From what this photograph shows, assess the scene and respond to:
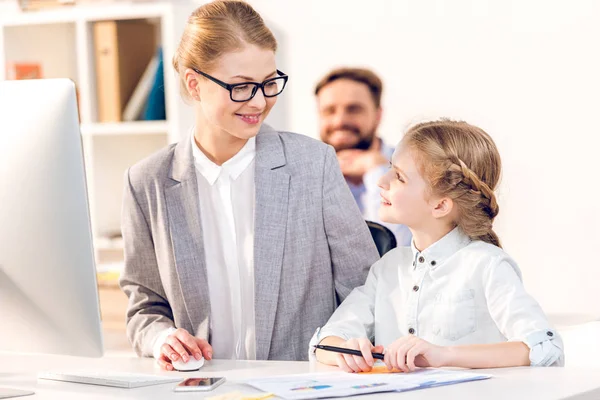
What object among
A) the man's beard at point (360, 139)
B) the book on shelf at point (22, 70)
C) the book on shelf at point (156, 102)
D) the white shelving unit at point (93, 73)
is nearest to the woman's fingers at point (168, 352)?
the man's beard at point (360, 139)

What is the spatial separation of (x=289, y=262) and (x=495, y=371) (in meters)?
0.58

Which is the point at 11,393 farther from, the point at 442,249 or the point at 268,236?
the point at 442,249

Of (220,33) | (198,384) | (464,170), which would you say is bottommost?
(198,384)

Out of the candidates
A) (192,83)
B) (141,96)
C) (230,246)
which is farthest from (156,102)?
(230,246)

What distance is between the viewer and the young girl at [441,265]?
Result: 1649 mm

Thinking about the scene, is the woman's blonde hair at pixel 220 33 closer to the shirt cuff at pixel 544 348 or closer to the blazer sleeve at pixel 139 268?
the blazer sleeve at pixel 139 268

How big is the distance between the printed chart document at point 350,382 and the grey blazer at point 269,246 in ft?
1.46

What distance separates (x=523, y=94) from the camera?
3467 mm

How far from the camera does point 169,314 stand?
196 cm

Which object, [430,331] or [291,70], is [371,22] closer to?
[291,70]

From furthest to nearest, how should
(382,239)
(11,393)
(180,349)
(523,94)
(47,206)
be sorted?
(523,94) < (382,239) < (180,349) < (11,393) < (47,206)

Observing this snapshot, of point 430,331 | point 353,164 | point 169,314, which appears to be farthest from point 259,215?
point 353,164

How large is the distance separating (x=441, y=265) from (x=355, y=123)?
1991 millimetres

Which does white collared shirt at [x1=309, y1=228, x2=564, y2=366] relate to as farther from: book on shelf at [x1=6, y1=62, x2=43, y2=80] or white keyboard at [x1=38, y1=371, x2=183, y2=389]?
book on shelf at [x1=6, y1=62, x2=43, y2=80]
